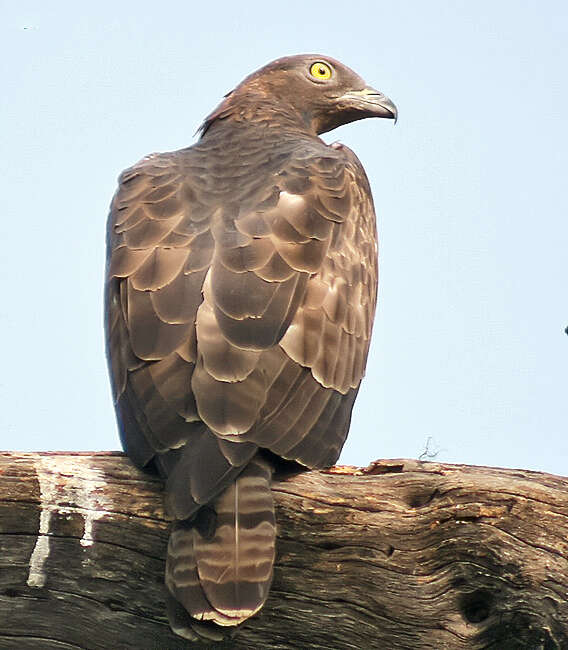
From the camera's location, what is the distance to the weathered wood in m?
4.61

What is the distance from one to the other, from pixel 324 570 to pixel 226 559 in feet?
1.48

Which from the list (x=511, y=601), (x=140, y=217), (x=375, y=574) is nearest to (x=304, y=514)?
(x=375, y=574)

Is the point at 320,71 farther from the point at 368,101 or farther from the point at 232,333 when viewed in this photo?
the point at 232,333

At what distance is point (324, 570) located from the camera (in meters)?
4.68

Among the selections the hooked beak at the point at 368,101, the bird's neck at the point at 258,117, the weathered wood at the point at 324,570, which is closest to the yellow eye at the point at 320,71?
the hooked beak at the point at 368,101

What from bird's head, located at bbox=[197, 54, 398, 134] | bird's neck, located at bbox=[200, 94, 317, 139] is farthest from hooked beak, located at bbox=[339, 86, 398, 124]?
bird's neck, located at bbox=[200, 94, 317, 139]

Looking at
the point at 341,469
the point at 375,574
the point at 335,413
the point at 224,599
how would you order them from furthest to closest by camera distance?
the point at 335,413
the point at 341,469
the point at 375,574
the point at 224,599

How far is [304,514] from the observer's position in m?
4.75

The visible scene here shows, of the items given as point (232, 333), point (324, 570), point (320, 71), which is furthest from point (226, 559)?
point (320, 71)

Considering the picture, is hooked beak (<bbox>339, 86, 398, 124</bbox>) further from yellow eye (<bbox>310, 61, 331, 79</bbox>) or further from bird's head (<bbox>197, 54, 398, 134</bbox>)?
yellow eye (<bbox>310, 61, 331, 79</bbox>)

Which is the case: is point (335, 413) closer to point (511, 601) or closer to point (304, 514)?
point (304, 514)

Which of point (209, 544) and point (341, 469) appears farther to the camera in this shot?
point (341, 469)

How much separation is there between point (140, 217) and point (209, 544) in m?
2.36

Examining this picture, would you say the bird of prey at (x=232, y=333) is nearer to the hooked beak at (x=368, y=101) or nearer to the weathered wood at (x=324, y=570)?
the weathered wood at (x=324, y=570)
